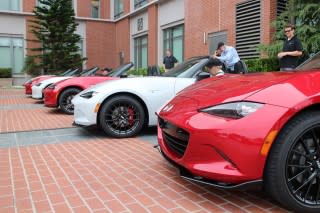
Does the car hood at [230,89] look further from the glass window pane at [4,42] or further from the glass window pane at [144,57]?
the glass window pane at [4,42]

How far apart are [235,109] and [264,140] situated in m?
0.32

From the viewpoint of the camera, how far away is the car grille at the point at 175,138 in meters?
2.96

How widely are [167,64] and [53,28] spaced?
13049 millimetres

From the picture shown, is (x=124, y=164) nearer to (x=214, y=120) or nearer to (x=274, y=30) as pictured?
(x=214, y=120)

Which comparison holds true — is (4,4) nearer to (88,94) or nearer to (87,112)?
(88,94)

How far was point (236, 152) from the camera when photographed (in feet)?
8.56

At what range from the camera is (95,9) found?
103 ft

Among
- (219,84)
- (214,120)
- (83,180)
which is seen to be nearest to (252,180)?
(214,120)

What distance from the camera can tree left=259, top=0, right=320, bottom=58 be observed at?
9.69 meters

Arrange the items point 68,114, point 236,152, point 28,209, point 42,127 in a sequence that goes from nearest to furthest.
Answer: point 236,152 < point 28,209 < point 42,127 < point 68,114

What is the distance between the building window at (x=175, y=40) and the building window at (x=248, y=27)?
5978 millimetres

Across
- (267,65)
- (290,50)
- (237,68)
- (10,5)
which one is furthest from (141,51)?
(237,68)

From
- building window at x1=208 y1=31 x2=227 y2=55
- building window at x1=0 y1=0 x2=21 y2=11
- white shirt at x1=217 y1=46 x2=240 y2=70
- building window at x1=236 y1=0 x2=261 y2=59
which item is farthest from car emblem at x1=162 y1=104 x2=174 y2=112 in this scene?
building window at x1=0 y1=0 x2=21 y2=11

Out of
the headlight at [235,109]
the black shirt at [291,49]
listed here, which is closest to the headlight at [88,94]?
the headlight at [235,109]
